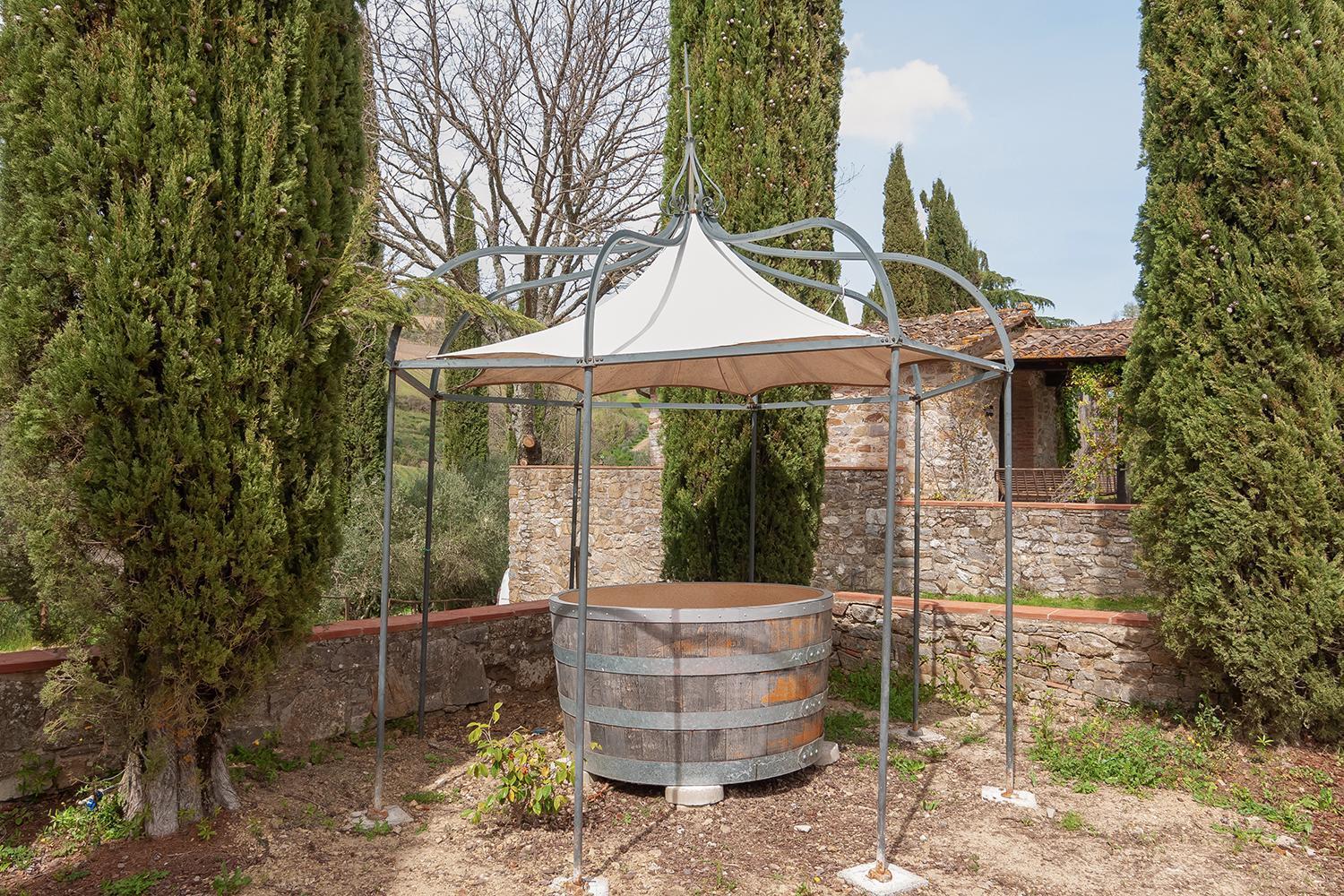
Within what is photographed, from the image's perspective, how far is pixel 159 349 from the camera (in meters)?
3.43

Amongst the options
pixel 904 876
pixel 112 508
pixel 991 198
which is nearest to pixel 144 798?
pixel 112 508

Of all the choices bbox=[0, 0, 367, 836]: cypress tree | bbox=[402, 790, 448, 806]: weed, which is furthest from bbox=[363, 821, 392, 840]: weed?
bbox=[0, 0, 367, 836]: cypress tree

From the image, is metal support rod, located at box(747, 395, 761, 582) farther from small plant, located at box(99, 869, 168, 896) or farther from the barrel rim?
small plant, located at box(99, 869, 168, 896)

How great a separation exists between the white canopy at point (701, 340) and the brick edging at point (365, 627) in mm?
1457

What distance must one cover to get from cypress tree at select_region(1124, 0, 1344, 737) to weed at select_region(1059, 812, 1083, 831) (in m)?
1.42

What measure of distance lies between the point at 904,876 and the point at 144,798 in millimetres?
3064

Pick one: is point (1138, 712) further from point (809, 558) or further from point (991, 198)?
point (991, 198)

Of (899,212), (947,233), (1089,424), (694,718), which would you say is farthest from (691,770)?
(947,233)

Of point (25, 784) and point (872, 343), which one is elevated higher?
point (872, 343)

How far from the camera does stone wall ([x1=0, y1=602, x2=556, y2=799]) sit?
12.1 ft

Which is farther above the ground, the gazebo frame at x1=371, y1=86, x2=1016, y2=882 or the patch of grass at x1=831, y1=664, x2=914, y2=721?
the gazebo frame at x1=371, y1=86, x2=1016, y2=882

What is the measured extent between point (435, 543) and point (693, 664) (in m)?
8.34

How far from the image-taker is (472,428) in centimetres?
1623

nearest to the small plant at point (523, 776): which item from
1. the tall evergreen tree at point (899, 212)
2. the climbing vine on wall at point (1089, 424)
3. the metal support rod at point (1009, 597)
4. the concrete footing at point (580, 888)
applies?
the concrete footing at point (580, 888)
